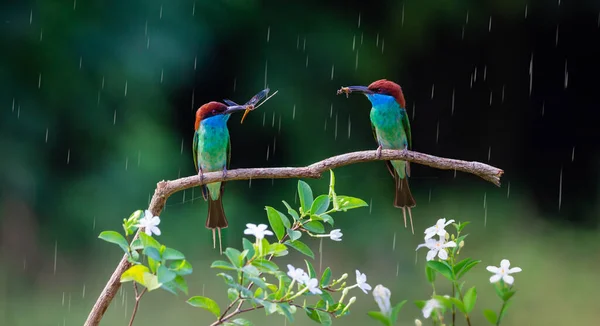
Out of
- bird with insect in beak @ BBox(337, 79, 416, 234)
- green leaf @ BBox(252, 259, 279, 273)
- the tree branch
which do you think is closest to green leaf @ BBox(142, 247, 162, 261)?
green leaf @ BBox(252, 259, 279, 273)

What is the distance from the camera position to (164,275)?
0.98 meters

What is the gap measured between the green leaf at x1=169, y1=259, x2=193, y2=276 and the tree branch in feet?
0.90

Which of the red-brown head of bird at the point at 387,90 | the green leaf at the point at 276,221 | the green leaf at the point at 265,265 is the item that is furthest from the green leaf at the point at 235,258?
the red-brown head of bird at the point at 387,90

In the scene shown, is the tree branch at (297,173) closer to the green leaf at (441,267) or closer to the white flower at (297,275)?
the white flower at (297,275)

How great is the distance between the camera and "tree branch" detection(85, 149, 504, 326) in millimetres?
1295

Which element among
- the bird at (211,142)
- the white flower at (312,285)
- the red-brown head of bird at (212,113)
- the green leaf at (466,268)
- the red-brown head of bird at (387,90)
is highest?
the red-brown head of bird at (387,90)

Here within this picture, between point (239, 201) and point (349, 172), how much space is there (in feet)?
2.42

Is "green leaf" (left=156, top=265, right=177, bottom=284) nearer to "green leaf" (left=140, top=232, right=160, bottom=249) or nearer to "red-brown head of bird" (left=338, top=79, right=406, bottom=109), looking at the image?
"green leaf" (left=140, top=232, right=160, bottom=249)

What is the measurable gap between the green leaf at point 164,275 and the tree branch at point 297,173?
30 cm

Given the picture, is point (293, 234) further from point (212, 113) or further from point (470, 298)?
point (212, 113)

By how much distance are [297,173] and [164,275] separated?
409 mm

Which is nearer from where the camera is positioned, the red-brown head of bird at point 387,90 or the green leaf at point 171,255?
the green leaf at point 171,255

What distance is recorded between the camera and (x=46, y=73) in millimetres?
4785

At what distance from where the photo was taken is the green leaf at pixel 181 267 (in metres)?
1.01
